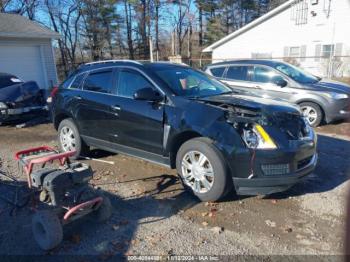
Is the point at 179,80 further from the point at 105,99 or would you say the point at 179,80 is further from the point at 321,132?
the point at 321,132

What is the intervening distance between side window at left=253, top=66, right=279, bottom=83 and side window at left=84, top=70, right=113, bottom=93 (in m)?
4.82

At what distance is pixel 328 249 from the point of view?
3.21 meters

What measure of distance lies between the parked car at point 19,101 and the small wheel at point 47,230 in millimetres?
7028

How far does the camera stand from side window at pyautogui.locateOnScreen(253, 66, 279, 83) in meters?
8.81

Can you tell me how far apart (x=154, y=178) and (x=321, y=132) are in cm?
486

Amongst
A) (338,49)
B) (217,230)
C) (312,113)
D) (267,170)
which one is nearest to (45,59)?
(312,113)

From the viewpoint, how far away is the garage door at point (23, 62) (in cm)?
1508

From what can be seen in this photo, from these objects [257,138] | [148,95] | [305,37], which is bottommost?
[257,138]

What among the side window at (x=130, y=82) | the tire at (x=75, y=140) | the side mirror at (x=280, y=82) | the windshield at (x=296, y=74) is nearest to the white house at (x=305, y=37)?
the windshield at (x=296, y=74)

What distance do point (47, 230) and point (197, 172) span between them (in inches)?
74.0

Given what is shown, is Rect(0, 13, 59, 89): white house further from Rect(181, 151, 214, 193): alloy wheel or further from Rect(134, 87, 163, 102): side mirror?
Rect(181, 151, 214, 193): alloy wheel

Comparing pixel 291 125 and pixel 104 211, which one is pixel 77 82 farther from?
pixel 291 125

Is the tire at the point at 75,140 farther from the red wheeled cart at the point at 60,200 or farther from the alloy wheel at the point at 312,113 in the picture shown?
the alloy wheel at the point at 312,113

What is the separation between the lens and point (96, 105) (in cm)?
550
